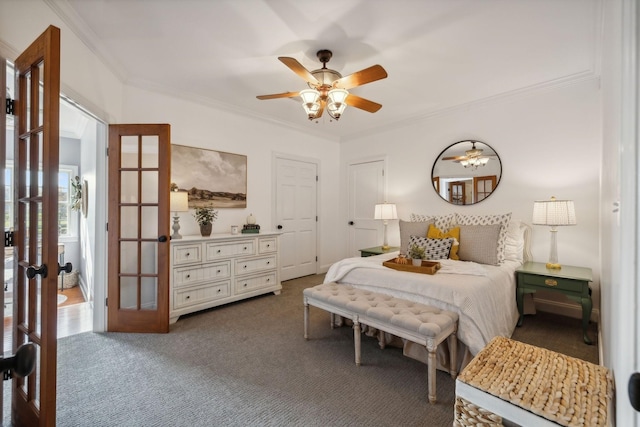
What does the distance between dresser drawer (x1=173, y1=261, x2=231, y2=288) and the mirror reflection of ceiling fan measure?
339 cm

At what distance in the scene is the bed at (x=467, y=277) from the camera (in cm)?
214

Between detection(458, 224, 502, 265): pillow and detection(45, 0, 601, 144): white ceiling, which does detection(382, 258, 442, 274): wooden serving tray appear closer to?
detection(458, 224, 502, 265): pillow

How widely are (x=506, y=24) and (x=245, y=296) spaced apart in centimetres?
380

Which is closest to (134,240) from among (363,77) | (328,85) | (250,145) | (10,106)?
(10,106)

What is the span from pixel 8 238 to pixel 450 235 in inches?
148

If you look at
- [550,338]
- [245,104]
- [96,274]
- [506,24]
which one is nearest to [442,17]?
[506,24]

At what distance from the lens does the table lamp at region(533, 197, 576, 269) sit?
2889 mm

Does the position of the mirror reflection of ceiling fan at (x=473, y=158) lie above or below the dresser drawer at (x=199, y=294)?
above

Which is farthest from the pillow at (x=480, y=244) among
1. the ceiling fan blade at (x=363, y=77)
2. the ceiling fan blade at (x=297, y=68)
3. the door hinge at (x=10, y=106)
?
the door hinge at (x=10, y=106)

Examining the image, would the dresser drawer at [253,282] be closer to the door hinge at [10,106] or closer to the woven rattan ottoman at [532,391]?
the door hinge at [10,106]

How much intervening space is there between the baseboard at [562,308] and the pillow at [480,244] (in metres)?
0.96

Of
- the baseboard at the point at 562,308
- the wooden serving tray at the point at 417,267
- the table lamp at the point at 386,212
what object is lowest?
the baseboard at the point at 562,308

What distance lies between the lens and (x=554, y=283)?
2785 millimetres

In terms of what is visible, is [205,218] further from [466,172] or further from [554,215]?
[554,215]
